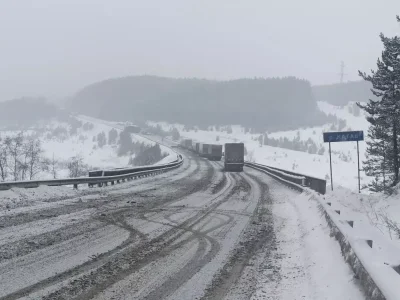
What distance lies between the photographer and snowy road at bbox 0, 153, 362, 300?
5.12 meters

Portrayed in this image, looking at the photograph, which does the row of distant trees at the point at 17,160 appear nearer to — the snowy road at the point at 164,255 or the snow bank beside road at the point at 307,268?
the snowy road at the point at 164,255

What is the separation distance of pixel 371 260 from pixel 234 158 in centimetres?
3864

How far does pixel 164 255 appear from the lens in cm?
690

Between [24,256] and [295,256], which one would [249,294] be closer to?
[295,256]

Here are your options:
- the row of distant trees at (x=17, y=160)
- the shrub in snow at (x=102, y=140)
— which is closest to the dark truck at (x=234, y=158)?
the row of distant trees at (x=17, y=160)

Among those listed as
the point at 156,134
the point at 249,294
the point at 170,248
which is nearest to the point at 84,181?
the point at 170,248

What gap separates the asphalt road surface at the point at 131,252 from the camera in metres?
5.18

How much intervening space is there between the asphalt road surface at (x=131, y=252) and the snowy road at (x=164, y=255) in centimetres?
2

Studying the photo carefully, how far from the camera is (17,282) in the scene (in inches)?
206

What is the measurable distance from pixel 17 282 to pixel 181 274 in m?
2.39

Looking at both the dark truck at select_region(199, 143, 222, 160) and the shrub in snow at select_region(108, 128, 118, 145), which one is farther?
the shrub in snow at select_region(108, 128, 118, 145)

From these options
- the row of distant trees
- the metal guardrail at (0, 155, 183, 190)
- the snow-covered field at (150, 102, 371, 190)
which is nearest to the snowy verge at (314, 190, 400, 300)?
the metal guardrail at (0, 155, 183, 190)

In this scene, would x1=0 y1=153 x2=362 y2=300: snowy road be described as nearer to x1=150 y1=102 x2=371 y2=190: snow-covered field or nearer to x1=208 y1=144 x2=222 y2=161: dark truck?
x1=150 y1=102 x2=371 y2=190: snow-covered field

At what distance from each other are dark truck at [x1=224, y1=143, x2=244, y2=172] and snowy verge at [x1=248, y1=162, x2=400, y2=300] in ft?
116
